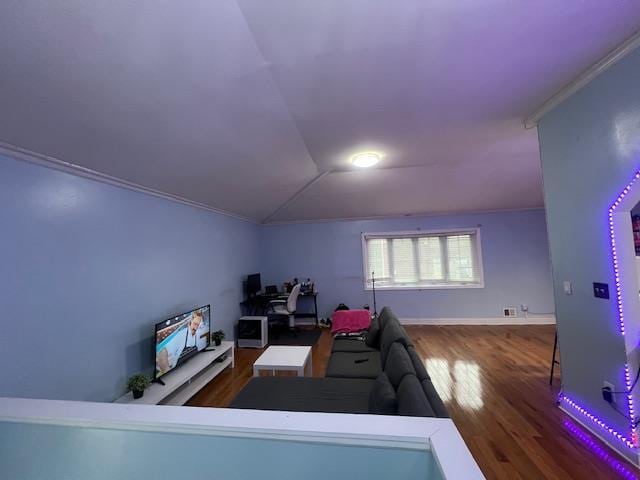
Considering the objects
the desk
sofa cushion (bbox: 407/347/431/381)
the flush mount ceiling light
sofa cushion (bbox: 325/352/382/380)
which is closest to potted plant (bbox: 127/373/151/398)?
sofa cushion (bbox: 325/352/382/380)

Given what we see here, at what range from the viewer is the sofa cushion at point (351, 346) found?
3.05 meters

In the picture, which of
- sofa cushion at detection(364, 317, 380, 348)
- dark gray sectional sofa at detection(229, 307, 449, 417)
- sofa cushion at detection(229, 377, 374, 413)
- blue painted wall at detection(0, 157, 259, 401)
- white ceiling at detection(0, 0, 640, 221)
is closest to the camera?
white ceiling at detection(0, 0, 640, 221)

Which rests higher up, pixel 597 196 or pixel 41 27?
pixel 41 27

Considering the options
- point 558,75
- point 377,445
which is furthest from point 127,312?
point 558,75

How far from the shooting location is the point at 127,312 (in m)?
2.38

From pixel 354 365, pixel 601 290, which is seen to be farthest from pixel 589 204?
Result: pixel 354 365

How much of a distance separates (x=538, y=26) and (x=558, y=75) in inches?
25.9

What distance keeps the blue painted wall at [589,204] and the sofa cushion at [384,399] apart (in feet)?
5.13

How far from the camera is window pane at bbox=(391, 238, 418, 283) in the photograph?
549 centimetres

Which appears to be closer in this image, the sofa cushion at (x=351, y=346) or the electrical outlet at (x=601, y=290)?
the electrical outlet at (x=601, y=290)

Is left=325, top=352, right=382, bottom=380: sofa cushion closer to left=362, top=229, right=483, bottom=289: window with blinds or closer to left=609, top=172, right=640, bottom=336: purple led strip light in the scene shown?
left=609, top=172, right=640, bottom=336: purple led strip light

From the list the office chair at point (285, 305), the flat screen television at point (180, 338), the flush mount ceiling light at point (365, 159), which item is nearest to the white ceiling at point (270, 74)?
the flush mount ceiling light at point (365, 159)

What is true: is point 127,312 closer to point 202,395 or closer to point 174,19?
point 202,395

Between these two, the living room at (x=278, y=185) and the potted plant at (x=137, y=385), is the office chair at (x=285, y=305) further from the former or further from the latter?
the potted plant at (x=137, y=385)
